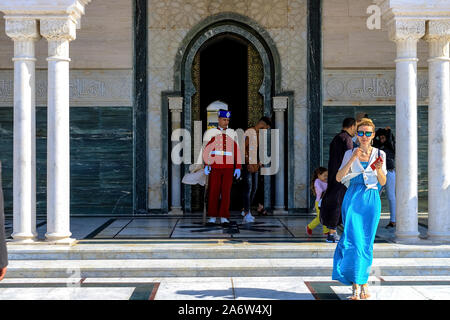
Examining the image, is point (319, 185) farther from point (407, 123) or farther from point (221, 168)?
point (221, 168)

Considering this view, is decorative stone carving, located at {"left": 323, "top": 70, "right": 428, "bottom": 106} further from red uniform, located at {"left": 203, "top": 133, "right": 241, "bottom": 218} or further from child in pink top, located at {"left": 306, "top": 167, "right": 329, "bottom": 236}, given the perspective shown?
child in pink top, located at {"left": 306, "top": 167, "right": 329, "bottom": 236}

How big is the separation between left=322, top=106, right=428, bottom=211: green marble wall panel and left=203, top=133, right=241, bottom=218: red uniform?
6.42 ft

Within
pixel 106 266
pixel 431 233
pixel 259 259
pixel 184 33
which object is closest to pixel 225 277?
pixel 259 259

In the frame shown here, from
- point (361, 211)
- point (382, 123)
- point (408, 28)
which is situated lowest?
point (361, 211)

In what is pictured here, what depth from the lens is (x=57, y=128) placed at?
7145 mm

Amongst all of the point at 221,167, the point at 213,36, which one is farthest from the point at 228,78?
the point at 221,167

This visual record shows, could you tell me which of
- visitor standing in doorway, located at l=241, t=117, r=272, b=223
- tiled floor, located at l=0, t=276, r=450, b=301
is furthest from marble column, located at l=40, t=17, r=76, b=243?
visitor standing in doorway, located at l=241, t=117, r=272, b=223

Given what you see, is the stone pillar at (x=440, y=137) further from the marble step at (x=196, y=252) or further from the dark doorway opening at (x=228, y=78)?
the dark doorway opening at (x=228, y=78)

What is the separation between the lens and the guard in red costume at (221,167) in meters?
8.94

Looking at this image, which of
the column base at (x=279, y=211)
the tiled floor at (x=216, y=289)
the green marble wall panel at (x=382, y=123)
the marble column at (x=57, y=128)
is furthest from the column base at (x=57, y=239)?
the green marble wall panel at (x=382, y=123)

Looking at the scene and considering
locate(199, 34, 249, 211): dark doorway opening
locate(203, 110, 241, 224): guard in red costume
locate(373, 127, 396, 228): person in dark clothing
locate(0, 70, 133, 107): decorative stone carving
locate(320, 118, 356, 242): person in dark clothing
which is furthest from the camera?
locate(199, 34, 249, 211): dark doorway opening

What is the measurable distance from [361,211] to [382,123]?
5.15 meters

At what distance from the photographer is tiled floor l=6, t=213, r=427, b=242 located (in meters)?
7.82

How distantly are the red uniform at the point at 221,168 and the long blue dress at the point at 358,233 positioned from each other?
12.5 ft
